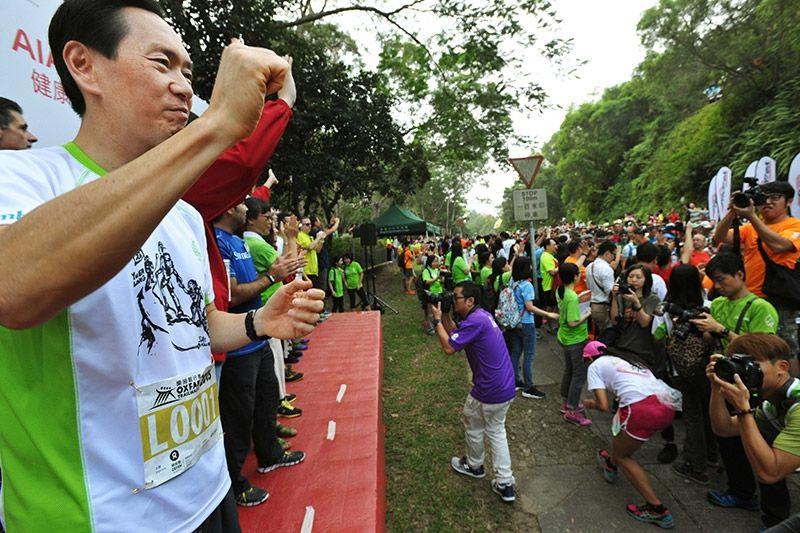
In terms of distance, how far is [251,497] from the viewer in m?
2.63

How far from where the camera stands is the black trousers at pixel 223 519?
109 centimetres

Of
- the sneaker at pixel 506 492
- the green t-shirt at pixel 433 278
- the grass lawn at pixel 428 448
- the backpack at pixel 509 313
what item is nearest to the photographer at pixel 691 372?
the sneaker at pixel 506 492

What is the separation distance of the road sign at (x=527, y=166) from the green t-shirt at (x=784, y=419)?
211 inches

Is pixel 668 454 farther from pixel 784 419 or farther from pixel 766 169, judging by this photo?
pixel 766 169

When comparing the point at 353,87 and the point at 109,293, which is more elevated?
the point at 353,87

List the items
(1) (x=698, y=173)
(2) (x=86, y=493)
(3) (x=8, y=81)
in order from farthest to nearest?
(1) (x=698, y=173) → (3) (x=8, y=81) → (2) (x=86, y=493)

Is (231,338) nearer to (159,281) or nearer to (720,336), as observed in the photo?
(159,281)

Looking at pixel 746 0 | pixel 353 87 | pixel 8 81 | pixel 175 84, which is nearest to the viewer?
pixel 175 84

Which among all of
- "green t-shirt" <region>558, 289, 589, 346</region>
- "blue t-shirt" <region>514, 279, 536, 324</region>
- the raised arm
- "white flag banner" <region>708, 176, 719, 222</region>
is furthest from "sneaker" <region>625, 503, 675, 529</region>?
"white flag banner" <region>708, 176, 719, 222</region>

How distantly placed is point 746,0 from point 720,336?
2206 cm

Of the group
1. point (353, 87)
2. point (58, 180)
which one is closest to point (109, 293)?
point (58, 180)

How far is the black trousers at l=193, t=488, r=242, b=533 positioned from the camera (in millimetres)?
1092

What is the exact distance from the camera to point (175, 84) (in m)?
0.94

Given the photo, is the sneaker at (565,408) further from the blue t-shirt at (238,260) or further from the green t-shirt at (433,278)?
the green t-shirt at (433,278)
